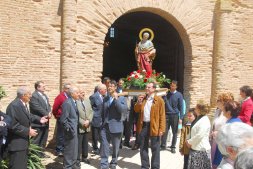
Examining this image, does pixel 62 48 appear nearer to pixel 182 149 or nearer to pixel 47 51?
pixel 47 51

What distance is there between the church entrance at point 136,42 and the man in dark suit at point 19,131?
7925 millimetres

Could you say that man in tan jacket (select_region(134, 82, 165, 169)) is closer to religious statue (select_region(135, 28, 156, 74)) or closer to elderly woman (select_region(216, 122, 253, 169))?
religious statue (select_region(135, 28, 156, 74))

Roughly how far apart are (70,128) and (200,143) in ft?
8.54

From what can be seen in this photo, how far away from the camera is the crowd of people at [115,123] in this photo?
19.4 feet

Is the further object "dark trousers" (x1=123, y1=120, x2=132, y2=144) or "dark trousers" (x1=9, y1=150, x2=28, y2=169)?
"dark trousers" (x1=123, y1=120, x2=132, y2=144)

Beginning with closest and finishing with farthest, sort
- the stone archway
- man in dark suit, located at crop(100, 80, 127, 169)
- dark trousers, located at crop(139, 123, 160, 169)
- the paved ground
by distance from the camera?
dark trousers, located at crop(139, 123, 160, 169), man in dark suit, located at crop(100, 80, 127, 169), the paved ground, the stone archway

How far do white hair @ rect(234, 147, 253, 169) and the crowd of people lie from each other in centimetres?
213

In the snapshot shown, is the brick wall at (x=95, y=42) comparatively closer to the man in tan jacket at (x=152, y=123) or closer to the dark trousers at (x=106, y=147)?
the dark trousers at (x=106, y=147)

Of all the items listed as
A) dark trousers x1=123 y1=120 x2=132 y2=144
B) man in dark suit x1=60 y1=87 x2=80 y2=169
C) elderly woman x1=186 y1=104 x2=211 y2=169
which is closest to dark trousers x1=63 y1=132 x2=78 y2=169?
man in dark suit x1=60 y1=87 x2=80 y2=169

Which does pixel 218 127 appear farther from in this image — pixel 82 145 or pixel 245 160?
pixel 245 160

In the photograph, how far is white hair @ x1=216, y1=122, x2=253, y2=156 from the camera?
110 inches

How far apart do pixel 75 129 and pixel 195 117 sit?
2.47 metres

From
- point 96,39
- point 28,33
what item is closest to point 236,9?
point 96,39

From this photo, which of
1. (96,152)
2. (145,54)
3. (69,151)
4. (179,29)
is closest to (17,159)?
(69,151)
